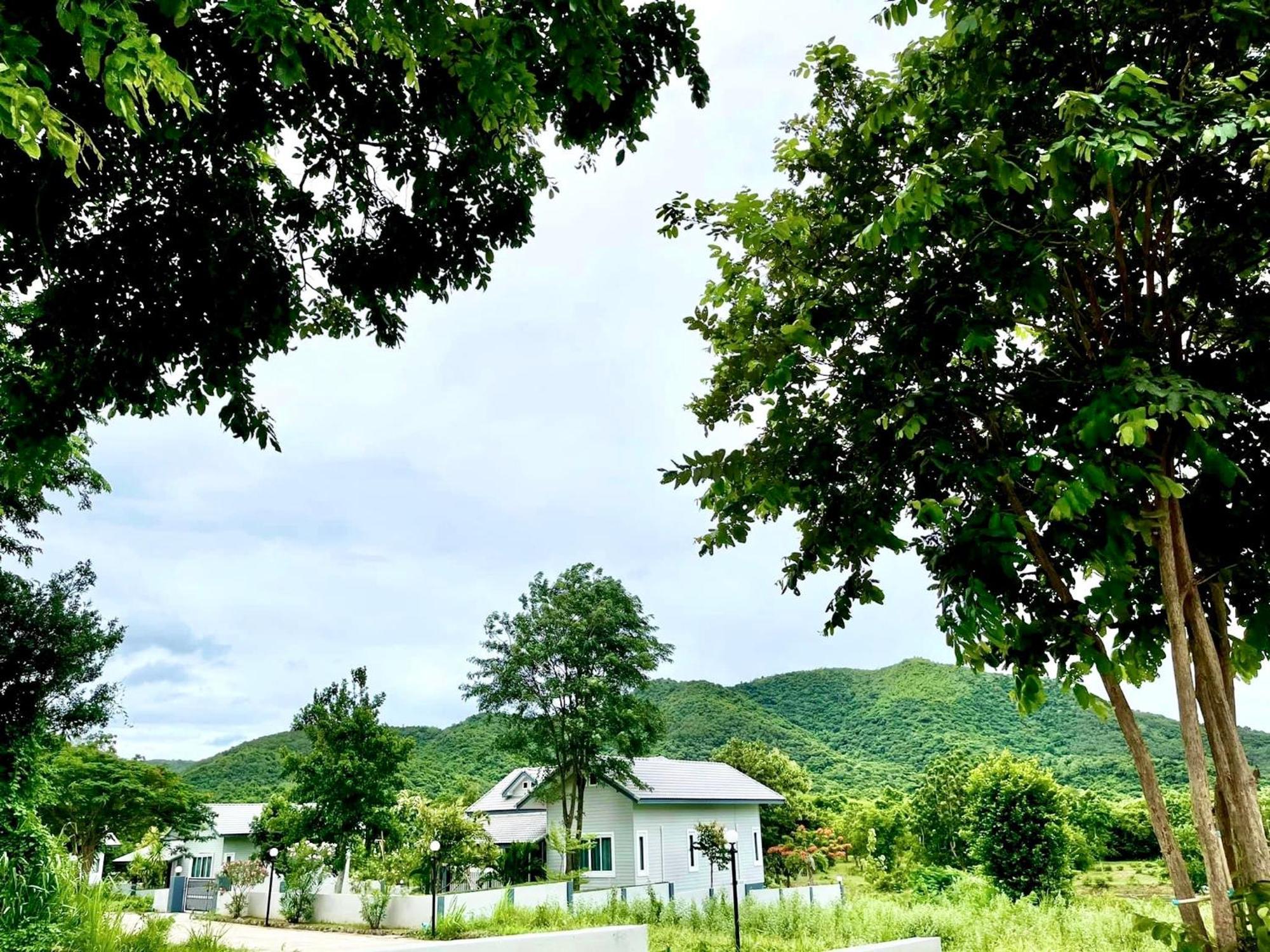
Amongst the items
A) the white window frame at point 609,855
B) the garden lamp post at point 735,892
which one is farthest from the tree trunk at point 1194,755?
the white window frame at point 609,855

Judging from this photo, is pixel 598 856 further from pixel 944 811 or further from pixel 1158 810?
pixel 1158 810

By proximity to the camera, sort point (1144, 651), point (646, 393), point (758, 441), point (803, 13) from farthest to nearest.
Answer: point (646, 393) < point (803, 13) < point (758, 441) < point (1144, 651)

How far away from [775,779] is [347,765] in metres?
16.4

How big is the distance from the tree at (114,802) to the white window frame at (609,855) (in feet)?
52.8

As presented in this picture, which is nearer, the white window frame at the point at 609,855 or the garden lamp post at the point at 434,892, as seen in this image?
the garden lamp post at the point at 434,892

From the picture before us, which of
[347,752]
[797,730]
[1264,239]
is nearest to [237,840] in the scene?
[347,752]

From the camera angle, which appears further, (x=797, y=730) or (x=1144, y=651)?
(x=797, y=730)

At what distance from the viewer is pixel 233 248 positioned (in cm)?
595

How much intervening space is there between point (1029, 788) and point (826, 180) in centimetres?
1333

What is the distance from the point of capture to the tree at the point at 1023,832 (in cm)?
1423

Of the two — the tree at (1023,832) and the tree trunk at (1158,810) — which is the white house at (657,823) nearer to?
the tree at (1023,832)

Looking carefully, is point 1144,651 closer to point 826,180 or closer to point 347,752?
point 826,180

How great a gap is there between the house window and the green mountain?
907 centimetres

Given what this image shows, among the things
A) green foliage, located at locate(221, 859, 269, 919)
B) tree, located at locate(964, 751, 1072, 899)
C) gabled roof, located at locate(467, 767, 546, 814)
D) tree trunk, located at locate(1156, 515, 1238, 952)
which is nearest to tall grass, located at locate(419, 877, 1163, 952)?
tree, located at locate(964, 751, 1072, 899)
